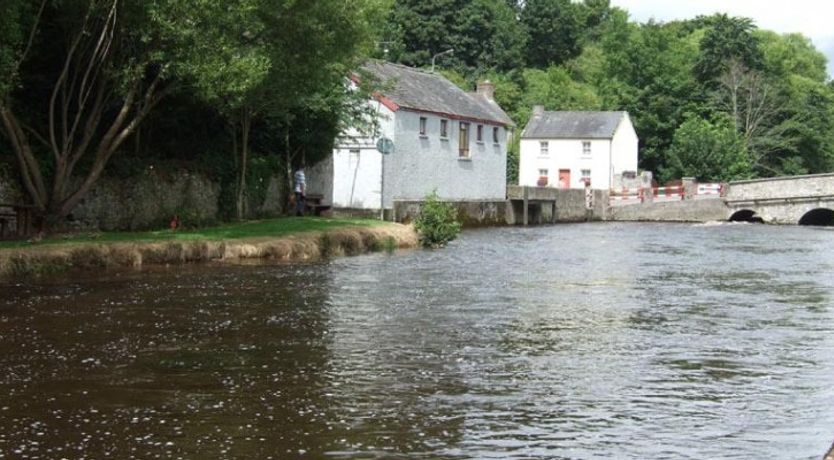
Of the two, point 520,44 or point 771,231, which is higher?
point 520,44

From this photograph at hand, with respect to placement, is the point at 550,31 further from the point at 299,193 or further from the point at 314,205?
the point at 299,193

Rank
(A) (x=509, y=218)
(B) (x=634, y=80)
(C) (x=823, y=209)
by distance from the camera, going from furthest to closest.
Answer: (B) (x=634, y=80) < (C) (x=823, y=209) < (A) (x=509, y=218)

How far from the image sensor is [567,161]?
3236 inches

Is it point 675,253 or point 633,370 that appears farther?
point 675,253

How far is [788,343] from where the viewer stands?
15.5m

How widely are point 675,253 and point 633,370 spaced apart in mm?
23424

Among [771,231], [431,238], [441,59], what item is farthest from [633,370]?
[441,59]

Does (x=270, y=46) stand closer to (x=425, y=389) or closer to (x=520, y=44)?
(x=425, y=389)

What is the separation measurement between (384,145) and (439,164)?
25.0 feet

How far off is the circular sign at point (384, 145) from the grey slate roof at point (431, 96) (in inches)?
93.4

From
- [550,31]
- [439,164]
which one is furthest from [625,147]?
[550,31]

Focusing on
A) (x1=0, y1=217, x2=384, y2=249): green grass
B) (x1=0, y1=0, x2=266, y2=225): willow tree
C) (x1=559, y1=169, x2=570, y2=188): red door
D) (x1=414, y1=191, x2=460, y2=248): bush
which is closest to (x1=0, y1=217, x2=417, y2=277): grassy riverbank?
(x1=0, y1=217, x2=384, y2=249): green grass

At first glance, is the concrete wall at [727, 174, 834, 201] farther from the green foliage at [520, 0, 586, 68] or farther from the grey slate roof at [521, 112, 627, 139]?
the green foliage at [520, 0, 586, 68]

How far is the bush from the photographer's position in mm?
35344
